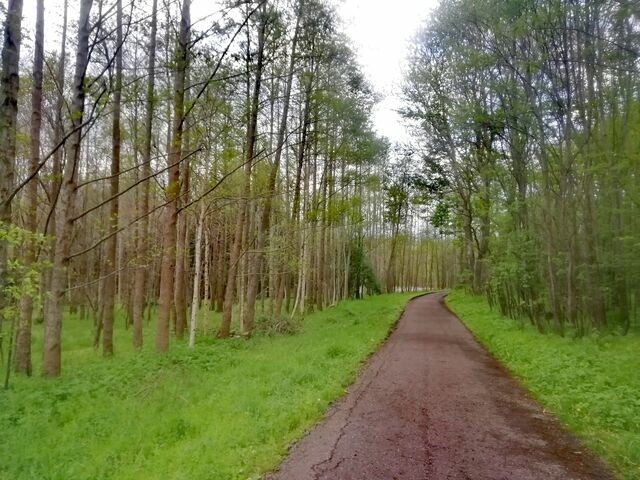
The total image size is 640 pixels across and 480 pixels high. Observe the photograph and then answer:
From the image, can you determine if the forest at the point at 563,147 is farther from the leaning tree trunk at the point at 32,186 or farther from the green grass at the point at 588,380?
the leaning tree trunk at the point at 32,186

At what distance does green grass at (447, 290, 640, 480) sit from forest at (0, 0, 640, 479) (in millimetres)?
59

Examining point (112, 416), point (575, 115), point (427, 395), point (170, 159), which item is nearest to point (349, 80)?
point (575, 115)

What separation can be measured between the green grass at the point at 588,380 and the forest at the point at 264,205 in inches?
2.3

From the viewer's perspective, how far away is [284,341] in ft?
43.6

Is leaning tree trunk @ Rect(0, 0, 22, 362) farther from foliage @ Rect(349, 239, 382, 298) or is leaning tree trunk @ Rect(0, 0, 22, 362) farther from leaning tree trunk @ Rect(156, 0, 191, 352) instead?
foliage @ Rect(349, 239, 382, 298)

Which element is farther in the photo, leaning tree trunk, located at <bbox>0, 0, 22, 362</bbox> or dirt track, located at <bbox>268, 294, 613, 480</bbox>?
leaning tree trunk, located at <bbox>0, 0, 22, 362</bbox>

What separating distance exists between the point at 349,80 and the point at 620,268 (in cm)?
1144

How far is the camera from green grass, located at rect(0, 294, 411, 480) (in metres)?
4.77

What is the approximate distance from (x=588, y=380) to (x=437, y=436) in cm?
417

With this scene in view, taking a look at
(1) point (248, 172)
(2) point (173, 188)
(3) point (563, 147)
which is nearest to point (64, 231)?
(2) point (173, 188)

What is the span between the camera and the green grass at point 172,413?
4.77 m

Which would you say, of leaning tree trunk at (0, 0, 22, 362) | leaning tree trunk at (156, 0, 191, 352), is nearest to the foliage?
leaning tree trunk at (156, 0, 191, 352)

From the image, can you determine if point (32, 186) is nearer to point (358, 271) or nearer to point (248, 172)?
point (248, 172)

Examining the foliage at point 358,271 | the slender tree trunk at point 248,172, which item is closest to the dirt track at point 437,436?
the slender tree trunk at point 248,172
